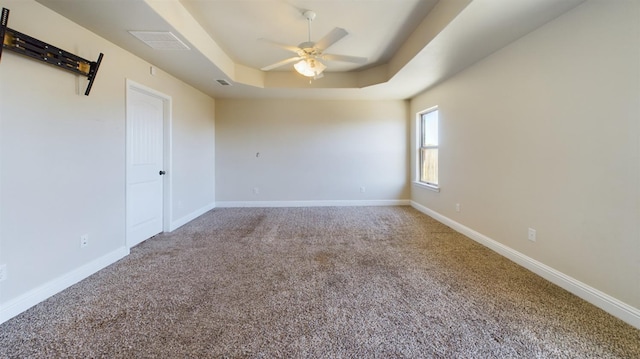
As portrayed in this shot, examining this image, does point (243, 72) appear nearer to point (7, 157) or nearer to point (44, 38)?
point (44, 38)

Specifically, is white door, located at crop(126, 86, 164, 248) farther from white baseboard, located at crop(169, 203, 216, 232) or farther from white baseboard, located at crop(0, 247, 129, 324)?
white baseboard, located at crop(0, 247, 129, 324)

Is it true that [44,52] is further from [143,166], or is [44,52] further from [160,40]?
[143,166]

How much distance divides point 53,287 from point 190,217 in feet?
8.06

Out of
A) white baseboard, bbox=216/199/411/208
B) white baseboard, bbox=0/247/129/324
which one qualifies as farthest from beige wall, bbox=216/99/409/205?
white baseboard, bbox=0/247/129/324

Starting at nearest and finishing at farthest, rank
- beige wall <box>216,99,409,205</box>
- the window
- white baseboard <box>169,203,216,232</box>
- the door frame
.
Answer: the door frame → white baseboard <box>169,203,216,232</box> → the window → beige wall <box>216,99,409,205</box>

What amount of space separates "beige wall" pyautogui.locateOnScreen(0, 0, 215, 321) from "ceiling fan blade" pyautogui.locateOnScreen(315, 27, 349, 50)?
226 centimetres

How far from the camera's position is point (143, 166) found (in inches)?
132

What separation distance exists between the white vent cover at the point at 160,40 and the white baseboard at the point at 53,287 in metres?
2.30

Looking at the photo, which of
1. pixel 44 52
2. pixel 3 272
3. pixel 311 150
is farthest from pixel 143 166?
pixel 311 150

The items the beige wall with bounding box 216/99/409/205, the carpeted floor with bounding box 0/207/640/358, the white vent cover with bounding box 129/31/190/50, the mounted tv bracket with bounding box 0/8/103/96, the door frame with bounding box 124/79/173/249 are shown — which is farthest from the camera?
the beige wall with bounding box 216/99/409/205

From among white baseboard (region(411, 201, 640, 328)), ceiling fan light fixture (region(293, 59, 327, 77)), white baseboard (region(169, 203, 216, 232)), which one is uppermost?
ceiling fan light fixture (region(293, 59, 327, 77))

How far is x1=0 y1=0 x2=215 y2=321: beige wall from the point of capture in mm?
1809

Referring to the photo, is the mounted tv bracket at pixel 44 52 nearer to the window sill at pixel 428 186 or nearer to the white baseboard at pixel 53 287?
the white baseboard at pixel 53 287

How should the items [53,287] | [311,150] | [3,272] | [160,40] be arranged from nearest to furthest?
[3,272] → [53,287] → [160,40] → [311,150]
